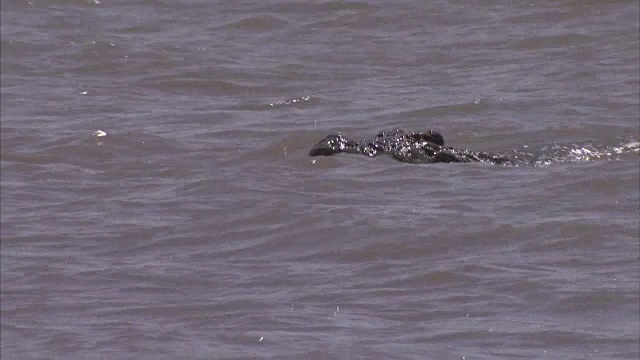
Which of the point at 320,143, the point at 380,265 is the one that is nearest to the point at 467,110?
the point at 320,143

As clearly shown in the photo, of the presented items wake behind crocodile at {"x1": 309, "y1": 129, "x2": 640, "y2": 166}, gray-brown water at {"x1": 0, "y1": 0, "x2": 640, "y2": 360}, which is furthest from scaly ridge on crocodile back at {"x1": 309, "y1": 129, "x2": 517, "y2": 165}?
gray-brown water at {"x1": 0, "y1": 0, "x2": 640, "y2": 360}

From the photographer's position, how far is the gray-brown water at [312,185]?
6.57 m

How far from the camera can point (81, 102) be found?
40.6 feet

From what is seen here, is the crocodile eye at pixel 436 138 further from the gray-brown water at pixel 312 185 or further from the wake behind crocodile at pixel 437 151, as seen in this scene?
the gray-brown water at pixel 312 185

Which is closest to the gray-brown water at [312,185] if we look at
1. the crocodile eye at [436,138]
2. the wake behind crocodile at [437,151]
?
the wake behind crocodile at [437,151]

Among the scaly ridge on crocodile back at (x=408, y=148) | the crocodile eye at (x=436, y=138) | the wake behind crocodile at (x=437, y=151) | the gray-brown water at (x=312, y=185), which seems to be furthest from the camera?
the crocodile eye at (x=436, y=138)

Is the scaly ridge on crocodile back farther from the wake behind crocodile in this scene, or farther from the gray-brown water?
the gray-brown water

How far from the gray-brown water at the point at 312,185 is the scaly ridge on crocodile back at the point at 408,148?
0.14 metres

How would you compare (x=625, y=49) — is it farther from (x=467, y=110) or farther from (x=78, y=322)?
(x=78, y=322)

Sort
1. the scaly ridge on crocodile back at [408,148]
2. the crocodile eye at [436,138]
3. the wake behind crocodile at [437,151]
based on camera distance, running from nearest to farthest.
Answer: the wake behind crocodile at [437,151], the scaly ridge on crocodile back at [408,148], the crocodile eye at [436,138]

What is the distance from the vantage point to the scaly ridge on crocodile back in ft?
33.2

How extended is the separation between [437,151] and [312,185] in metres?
1.08

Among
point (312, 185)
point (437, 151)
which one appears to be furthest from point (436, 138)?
point (312, 185)

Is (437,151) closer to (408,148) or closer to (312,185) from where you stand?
(408,148)
